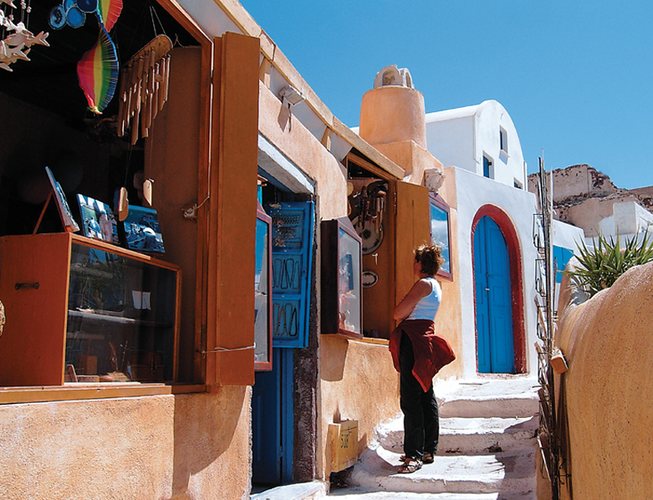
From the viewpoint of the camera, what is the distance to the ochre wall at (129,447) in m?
2.74

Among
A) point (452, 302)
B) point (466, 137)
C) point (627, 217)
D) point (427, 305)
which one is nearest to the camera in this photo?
point (427, 305)

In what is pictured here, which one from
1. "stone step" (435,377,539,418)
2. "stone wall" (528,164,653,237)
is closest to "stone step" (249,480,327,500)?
"stone step" (435,377,539,418)

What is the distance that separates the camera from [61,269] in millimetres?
3256

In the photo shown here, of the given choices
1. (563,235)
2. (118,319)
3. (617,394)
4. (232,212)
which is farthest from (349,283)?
(563,235)

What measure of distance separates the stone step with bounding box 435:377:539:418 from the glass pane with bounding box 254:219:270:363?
3.13 m

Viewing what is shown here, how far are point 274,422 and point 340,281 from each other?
124 centimetres

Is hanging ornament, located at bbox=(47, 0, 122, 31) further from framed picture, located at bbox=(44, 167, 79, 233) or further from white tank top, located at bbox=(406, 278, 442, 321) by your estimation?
white tank top, located at bbox=(406, 278, 442, 321)

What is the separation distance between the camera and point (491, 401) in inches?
291

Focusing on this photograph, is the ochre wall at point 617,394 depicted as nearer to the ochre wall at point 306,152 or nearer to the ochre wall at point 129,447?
the ochre wall at point 129,447

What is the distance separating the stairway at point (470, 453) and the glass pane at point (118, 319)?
2342mm

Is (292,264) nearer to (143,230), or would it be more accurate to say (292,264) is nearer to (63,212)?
(143,230)

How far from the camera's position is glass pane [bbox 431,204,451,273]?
909 centimetres

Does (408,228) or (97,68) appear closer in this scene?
(97,68)

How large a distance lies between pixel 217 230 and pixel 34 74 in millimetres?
1908
